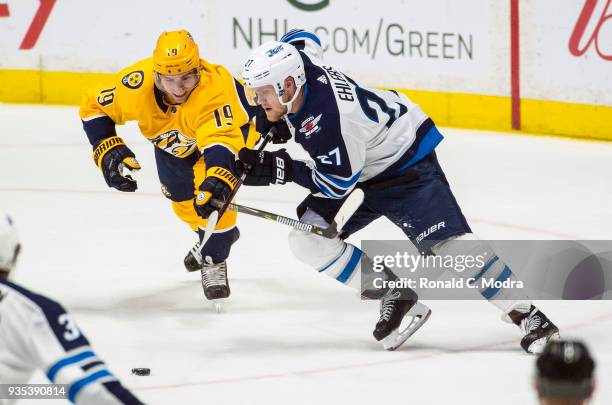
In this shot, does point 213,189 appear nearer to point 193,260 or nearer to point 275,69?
point 275,69

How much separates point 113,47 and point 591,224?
451 cm

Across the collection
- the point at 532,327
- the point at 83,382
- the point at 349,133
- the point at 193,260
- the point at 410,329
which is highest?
the point at 83,382

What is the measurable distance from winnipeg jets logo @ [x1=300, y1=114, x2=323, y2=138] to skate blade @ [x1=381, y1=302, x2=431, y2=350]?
81cm

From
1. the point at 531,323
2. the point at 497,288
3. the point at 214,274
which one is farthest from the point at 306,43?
the point at 531,323

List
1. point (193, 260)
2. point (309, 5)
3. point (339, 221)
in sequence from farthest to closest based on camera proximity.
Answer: point (309, 5), point (193, 260), point (339, 221)

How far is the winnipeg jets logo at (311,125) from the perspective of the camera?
408cm

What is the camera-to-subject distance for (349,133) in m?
4.12

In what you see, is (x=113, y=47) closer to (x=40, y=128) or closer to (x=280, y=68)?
(x=40, y=128)

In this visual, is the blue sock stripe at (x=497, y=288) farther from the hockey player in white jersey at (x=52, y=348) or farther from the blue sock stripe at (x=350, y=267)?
the hockey player in white jersey at (x=52, y=348)

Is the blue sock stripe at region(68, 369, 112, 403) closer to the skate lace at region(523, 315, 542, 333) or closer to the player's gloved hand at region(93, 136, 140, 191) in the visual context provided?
the skate lace at region(523, 315, 542, 333)

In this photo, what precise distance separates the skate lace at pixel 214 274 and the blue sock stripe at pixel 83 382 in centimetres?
280

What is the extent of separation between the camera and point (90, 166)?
7.74 meters

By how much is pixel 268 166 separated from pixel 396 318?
2.40ft

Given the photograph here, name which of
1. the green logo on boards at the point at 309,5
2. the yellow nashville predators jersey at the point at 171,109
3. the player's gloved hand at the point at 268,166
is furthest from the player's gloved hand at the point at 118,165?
the green logo on boards at the point at 309,5
